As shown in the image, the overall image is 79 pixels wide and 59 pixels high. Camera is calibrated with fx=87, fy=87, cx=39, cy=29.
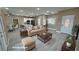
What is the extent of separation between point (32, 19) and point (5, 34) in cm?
56

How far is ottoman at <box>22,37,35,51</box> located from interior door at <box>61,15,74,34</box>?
618 millimetres

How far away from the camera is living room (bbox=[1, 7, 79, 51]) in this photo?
1573 mm

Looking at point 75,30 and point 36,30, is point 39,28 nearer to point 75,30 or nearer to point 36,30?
point 36,30

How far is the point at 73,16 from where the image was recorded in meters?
1.56

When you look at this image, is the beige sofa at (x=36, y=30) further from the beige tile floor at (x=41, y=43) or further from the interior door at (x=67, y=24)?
the interior door at (x=67, y=24)

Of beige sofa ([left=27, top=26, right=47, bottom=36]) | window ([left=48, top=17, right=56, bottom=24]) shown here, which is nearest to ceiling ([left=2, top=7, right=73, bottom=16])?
window ([left=48, top=17, right=56, bottom=24])

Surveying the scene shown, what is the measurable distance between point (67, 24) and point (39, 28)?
530 millimetres

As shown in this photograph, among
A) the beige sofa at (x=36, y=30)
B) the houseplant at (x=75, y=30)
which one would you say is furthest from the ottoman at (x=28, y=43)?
the houseplant at (x=75, y=30)

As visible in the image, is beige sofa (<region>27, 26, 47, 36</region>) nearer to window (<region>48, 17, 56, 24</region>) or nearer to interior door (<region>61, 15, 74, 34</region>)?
window (<region>48, 17, 56, 24</region>)

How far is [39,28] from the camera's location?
64.7 inches

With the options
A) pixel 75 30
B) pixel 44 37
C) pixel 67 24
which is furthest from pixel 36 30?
pixel 75 30
